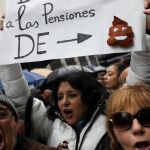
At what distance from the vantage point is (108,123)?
2.09m

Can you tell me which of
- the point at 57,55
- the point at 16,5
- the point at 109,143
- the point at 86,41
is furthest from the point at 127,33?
the point at 16,5

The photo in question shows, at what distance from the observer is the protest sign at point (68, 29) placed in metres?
2.13

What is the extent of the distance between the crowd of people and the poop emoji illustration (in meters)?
0.14

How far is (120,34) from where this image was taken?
6.91 feet

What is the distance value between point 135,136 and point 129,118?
9cm

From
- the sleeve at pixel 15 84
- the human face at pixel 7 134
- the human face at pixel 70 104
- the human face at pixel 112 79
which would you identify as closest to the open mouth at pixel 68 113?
the human face at pixel 70 104

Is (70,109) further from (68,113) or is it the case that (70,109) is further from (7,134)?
(7,134)

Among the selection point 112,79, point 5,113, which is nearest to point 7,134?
point 5,113

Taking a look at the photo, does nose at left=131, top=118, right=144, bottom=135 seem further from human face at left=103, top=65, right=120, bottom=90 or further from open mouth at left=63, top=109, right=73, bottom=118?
human face at left=103, top=65, right=120, bottom=90

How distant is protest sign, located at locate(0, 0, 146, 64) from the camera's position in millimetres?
2127

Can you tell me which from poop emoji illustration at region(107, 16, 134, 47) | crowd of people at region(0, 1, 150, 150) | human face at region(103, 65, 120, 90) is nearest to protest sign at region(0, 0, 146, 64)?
poop emoji illustration at region(107, 16, 134, 47)

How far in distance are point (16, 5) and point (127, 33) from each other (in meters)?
0.75

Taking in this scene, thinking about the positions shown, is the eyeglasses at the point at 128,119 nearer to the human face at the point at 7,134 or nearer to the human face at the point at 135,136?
the human face at the point at 135,136

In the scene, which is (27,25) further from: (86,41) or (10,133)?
(10,133)
